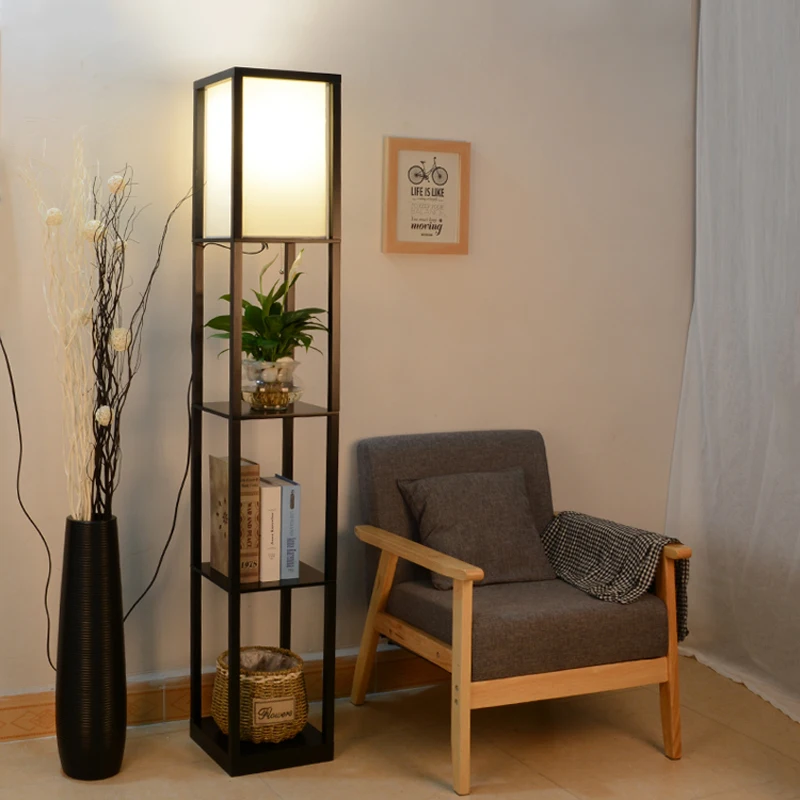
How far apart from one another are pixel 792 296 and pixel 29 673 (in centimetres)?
245

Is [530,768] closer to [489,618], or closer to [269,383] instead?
[489,618]

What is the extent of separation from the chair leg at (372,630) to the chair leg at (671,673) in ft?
2.41

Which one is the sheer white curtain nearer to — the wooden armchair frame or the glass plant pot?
the wooden armchair frame

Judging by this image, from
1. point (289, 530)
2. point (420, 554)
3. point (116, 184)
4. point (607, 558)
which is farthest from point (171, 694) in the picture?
point (116, 184)

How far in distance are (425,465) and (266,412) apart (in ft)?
2.22

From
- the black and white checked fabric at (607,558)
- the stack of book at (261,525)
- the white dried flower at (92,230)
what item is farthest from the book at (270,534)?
the black and white checked fabric at (607,558)

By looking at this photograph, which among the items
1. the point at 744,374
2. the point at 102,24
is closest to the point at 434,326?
the point at 744,374

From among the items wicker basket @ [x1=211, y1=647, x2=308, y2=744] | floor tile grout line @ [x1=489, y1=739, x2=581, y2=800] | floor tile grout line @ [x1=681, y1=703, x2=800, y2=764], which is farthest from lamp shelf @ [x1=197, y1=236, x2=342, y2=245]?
floor tile grout line @ [x1=681, y1=703, x2=800, y2=764]

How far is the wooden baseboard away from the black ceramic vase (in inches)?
11.0

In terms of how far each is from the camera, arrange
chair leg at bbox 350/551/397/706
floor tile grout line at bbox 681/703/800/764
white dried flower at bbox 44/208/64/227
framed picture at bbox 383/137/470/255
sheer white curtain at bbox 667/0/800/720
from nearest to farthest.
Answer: white dried flower at bbox 44/208/64/227 < floor tile grout line at bbox 681/703/800/764 < chair leg at bbox 350/551/397/706 < framed picture at bbox 383/137/470/255 < sheer white curtain at bbox 667/0/800/720

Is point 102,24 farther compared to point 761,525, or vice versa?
point 761,525

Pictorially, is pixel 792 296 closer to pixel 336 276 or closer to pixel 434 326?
pixel 434 326

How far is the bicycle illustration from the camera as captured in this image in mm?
3338

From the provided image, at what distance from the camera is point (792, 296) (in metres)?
3.41
